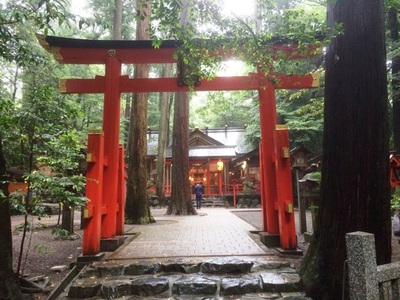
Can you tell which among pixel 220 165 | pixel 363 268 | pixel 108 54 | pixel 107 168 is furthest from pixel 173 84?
pixel 220 165

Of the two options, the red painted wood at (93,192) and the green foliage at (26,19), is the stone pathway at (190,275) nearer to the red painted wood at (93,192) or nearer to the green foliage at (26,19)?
the red painted wood at (93,192)

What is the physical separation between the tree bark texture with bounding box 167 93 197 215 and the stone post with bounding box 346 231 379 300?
11.8 meters

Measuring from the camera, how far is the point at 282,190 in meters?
5.80

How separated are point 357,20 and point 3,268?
5.73 metres

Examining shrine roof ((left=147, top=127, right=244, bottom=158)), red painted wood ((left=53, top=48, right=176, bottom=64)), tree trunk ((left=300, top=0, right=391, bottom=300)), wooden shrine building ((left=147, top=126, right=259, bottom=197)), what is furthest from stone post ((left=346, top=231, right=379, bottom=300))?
shrine roof ((left=147, top=127, right=244, bottom=158))

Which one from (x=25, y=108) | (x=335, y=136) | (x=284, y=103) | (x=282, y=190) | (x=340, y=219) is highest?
(x=284, y=103)

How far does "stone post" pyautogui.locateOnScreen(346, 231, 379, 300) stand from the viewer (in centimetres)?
263

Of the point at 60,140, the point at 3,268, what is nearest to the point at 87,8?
the point at 60,140

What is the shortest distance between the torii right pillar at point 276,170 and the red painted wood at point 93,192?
3288mm

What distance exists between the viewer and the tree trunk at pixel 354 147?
3.73m

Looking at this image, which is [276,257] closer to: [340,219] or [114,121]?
[340,219]

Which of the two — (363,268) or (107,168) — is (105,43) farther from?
(363,268)

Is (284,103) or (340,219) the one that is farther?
(284,103)

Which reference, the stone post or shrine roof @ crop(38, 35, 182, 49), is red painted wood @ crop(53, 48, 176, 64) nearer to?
shrine roof @ crop(38, 35, 182, 49)
